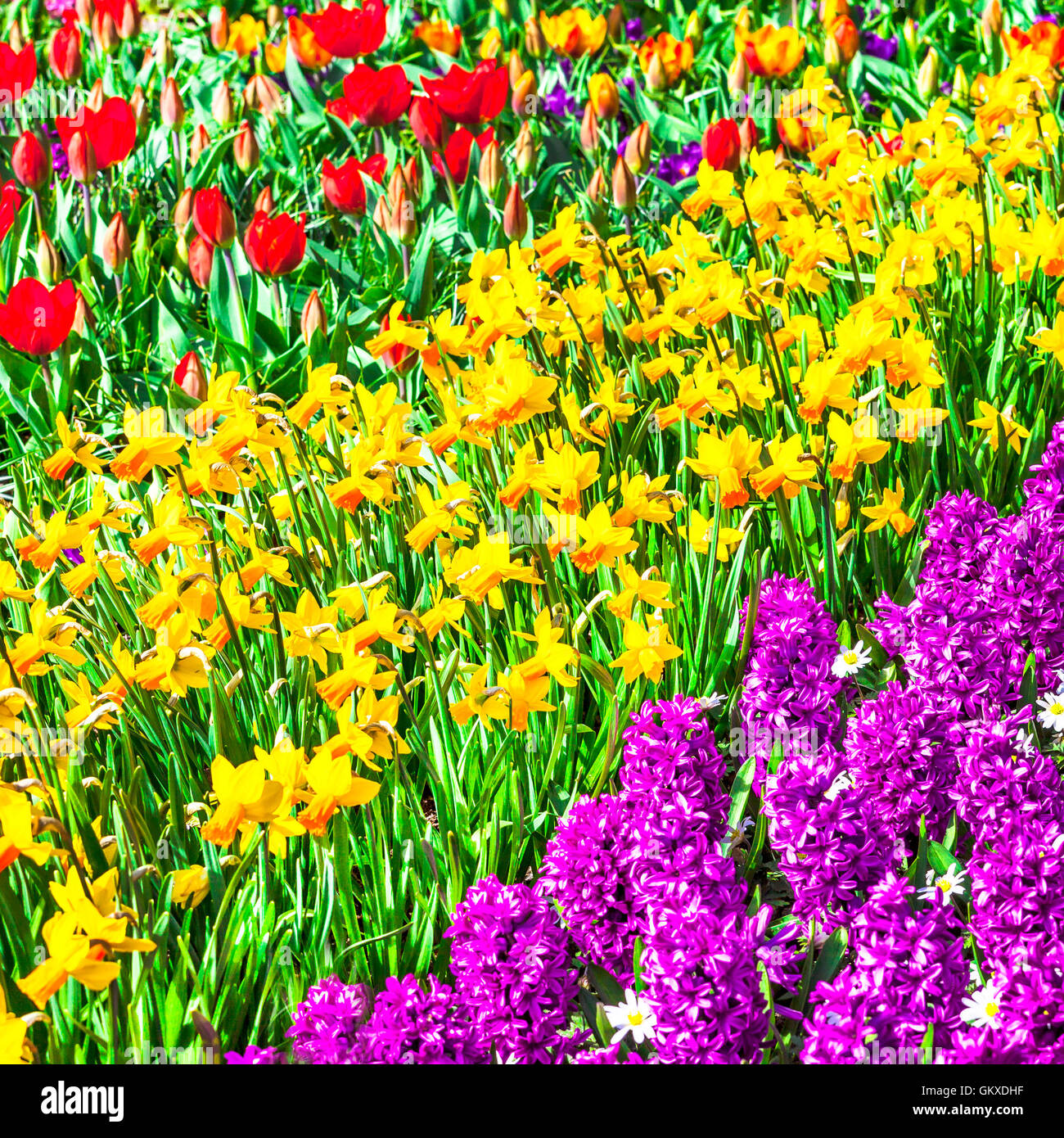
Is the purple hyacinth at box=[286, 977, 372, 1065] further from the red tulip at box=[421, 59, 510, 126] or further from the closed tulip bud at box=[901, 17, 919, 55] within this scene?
the closed tulip bud at box=[901, 17, 919, 55]

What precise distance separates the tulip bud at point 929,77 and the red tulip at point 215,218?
7.96ft

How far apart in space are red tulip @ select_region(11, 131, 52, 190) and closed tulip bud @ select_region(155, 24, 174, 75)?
990 millimetres

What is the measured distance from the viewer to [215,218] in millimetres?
3158

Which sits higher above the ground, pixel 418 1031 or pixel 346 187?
pixel 346 187

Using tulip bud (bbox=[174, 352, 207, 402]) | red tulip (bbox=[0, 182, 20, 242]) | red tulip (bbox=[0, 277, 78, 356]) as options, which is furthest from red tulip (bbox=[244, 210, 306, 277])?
red tulip (bbox=[0, 182, 20, 242])

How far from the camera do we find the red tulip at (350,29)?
3.86m

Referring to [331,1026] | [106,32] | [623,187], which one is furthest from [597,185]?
[331,1026]

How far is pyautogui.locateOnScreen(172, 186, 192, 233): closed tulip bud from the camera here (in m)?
3.49

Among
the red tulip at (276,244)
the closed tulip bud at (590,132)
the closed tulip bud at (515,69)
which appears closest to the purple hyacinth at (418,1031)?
the red tulip at (276,244)

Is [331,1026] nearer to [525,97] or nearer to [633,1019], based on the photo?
[633,1019]

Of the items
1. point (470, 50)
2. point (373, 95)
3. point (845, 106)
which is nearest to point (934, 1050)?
point (373, 95)

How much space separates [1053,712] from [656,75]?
10.3 feet

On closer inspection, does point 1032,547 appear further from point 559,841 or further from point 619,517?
point 559,841
